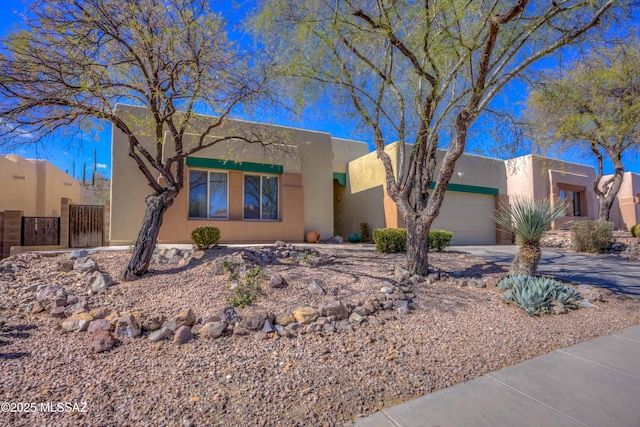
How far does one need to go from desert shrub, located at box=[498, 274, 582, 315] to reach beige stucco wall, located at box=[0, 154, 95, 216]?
18.4m

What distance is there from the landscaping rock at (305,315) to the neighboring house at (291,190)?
5086 mm

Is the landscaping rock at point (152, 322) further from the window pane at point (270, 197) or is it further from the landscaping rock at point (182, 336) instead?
the window pane at point (270, 197)

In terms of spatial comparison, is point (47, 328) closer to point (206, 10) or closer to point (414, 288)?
point (414, 288)

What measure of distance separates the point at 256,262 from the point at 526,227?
5623mm

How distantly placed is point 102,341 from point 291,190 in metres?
9.11

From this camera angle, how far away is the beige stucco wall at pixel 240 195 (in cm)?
994

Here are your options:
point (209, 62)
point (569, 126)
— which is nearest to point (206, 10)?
point (209, 62)

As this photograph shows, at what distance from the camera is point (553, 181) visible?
18719 mm

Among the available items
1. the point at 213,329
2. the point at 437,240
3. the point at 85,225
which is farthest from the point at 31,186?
the point at 437,240

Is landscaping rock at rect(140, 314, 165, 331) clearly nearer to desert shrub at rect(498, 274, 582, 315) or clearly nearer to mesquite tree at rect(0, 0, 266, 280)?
mesquite tree at rect(0, 0, 266, 280)

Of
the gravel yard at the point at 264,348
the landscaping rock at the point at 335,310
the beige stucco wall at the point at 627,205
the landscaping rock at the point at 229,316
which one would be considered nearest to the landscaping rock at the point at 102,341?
the gravel yard at the point at 264,348

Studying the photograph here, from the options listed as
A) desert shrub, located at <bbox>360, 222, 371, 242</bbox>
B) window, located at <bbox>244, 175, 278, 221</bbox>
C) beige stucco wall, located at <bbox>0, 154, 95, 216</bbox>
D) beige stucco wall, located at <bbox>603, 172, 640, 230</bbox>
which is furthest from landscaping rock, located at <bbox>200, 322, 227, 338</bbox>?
Answer: beige stucco wall, located at <bbox>603, 172, 640, 230</bbox>

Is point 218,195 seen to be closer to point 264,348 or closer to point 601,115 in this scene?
point 264,348

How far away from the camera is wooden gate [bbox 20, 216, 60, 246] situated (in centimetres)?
952
